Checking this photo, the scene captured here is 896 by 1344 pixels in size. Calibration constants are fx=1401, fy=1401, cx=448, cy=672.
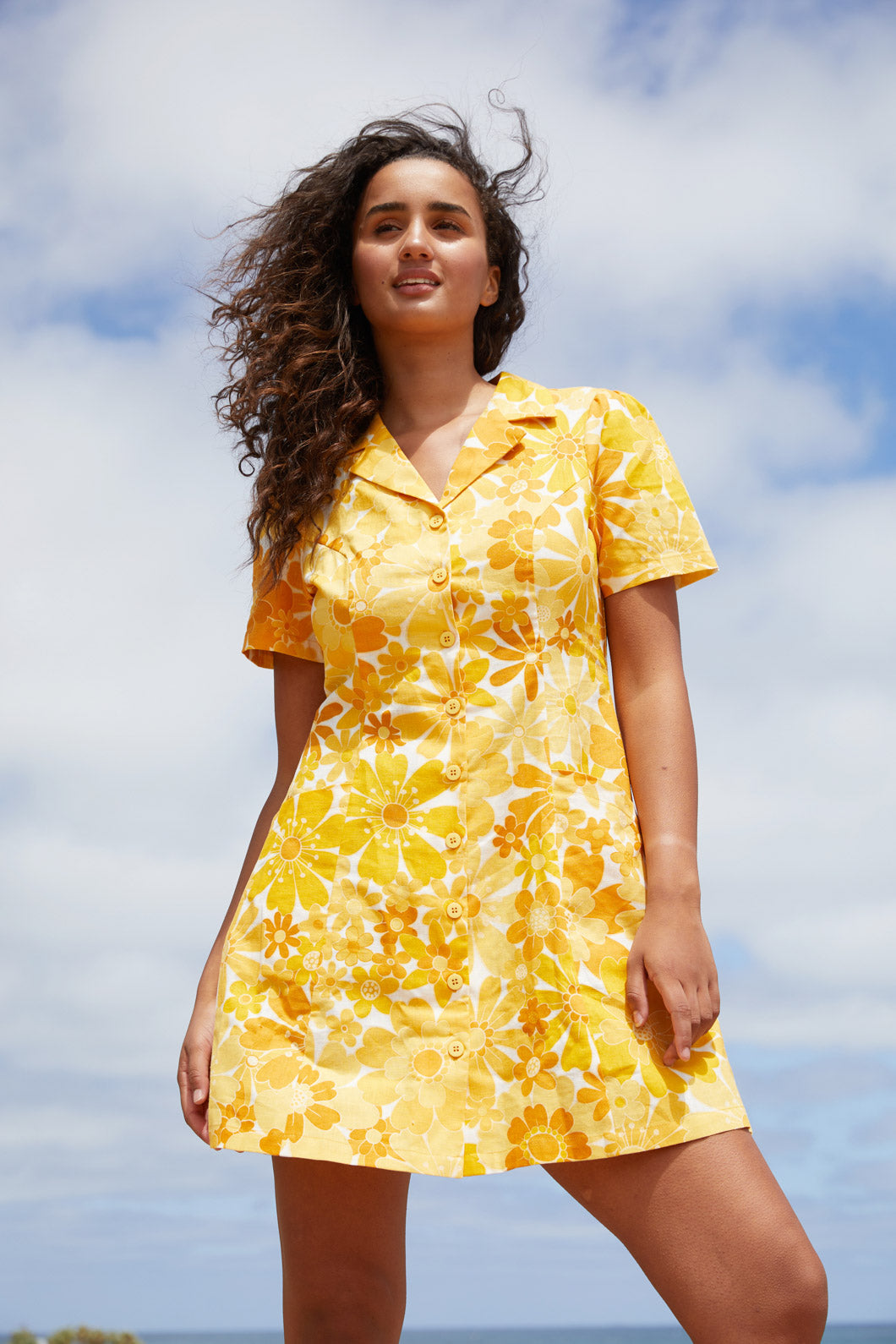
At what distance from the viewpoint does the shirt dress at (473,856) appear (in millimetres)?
2062

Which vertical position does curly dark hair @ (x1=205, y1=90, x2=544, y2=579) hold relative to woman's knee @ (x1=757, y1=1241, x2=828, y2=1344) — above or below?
above

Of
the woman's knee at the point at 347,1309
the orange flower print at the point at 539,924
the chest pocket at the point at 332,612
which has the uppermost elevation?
the chest pocket at the point at 332,612

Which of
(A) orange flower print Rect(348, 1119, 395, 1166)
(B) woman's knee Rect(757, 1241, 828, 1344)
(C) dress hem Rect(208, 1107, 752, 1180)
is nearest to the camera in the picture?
(B) woman's knee Rect(757, 1241, 828, 1344)

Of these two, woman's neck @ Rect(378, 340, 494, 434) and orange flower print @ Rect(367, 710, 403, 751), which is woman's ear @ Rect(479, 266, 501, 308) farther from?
orange flower print @ Rect(367, 710, 403, 751)

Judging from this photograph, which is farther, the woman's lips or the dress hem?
the woman's lips

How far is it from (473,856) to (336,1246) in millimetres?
693

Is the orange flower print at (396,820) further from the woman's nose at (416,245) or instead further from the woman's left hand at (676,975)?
the woman's nose at (416,245)

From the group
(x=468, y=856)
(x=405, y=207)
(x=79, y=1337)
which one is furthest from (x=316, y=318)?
(x=79, y=1337)

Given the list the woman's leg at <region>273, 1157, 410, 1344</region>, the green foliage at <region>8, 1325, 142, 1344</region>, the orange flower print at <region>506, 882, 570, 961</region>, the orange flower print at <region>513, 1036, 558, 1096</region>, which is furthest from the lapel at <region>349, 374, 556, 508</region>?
the green foliage at <region>8, 1325, 142, 1344</region>

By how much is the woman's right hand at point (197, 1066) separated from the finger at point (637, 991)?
0.73 metres

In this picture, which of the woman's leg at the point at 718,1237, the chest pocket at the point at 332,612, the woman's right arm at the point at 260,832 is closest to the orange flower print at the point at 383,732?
A: the chest pocket at the point at 332,612

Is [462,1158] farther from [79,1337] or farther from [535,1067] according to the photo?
[79,1337]

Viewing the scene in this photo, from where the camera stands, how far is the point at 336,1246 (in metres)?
2.29

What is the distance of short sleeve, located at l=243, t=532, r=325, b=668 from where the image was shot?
259 centimetres
